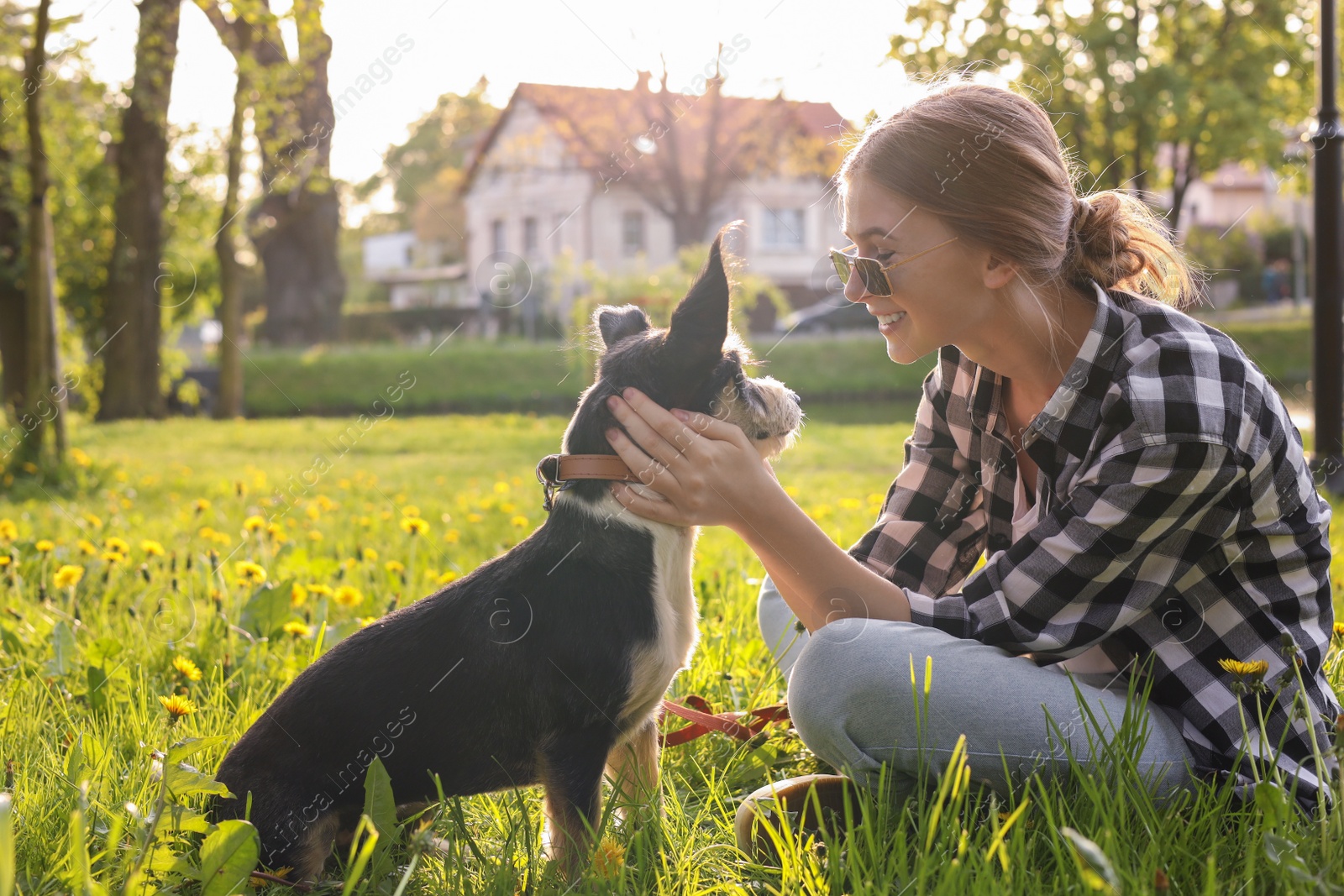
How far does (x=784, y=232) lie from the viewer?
40.3 m

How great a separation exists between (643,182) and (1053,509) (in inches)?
1212

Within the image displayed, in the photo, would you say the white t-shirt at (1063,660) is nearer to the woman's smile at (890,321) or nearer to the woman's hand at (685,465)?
the woman's smile at (890,321)

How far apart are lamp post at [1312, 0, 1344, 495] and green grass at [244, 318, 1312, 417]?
1355cm

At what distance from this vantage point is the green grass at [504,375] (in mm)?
20719

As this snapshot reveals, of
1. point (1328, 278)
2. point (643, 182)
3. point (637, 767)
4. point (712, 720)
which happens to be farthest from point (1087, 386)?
point (643, 182)

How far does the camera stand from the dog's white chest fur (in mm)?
2420

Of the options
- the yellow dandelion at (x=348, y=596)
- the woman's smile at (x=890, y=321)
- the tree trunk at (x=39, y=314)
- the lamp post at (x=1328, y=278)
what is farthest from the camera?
the tree trunk at (x=39, y=314)

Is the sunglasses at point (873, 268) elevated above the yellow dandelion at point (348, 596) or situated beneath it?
elevated above

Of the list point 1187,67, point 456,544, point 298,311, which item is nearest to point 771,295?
point 1187,67

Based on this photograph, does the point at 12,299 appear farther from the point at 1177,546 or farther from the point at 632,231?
the point at 632,231

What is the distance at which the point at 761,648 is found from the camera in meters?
3.81

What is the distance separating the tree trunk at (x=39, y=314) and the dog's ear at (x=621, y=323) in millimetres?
7012

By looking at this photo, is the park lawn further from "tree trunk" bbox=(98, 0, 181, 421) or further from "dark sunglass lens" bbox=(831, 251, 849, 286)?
"tree trunk" bbox=(98, 0, 181, 421)

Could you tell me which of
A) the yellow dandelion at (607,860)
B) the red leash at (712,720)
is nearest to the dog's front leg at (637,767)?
the red leash at (712,720)
